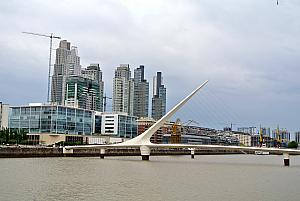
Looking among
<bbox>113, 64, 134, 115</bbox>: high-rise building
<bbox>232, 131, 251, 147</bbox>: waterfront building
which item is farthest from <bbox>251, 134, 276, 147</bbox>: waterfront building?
<bbox>113, 64, 134, 115</bbox>: high-rise building

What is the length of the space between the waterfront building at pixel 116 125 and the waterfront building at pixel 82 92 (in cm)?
1992

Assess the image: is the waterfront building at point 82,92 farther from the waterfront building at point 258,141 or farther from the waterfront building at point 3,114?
the waterfront building at point 258,141

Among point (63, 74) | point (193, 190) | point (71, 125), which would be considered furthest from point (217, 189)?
point (63, 74)

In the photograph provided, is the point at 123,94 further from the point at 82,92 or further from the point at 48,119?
the point at 48,119

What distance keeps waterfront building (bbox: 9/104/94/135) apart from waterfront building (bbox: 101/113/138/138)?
387 inches

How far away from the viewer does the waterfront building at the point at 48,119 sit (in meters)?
69.4

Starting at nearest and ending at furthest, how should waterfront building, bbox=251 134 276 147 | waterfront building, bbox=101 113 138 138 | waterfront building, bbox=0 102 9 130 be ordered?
waterfront building, bbox=101 113 138 138, waterfront building, bbox=0 102 9 130, waterfront building, bbox=251 134 276 147

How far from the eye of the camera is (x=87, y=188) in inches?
672

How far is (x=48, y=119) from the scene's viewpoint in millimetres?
69625

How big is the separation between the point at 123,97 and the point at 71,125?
70.3m

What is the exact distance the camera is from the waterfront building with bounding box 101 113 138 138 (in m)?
85.7

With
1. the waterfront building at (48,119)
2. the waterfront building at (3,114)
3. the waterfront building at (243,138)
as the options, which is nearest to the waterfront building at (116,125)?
the waterfront building at (48,119)

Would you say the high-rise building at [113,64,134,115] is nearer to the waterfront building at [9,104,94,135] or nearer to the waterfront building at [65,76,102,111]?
the waterfront building at [65,76,102,111]

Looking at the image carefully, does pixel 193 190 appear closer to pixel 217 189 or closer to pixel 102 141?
pixel 217 189
